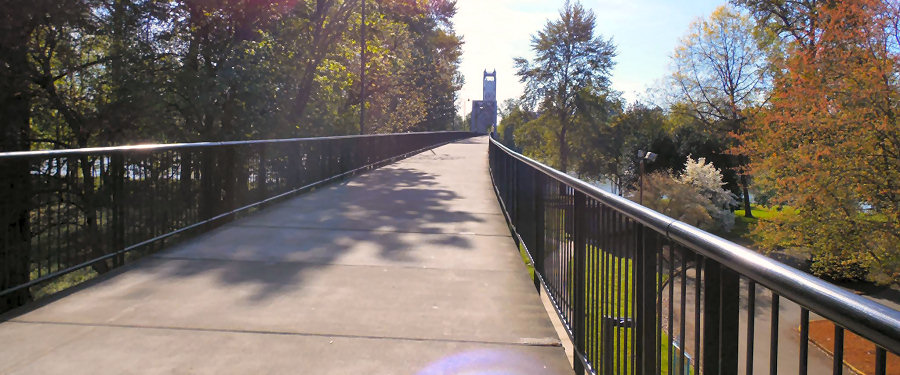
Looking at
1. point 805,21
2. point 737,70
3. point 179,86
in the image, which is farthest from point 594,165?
point 179,86

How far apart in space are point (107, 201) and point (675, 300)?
5.27 metres

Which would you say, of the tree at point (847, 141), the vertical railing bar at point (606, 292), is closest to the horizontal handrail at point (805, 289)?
the vertical railing bar at point (606, 292)

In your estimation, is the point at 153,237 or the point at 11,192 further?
the point at 153,237

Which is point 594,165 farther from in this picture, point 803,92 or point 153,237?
point 153,237

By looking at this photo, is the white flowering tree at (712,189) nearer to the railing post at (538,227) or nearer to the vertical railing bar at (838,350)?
the railing post at (538,227)

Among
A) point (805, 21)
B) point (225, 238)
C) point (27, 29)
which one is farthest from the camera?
point (805, 21)

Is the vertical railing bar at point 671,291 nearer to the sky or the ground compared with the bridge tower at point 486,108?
nearer to the ground

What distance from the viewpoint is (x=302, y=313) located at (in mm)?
4469

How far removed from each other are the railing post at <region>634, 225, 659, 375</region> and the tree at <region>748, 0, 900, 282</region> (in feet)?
69.8

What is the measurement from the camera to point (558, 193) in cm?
454

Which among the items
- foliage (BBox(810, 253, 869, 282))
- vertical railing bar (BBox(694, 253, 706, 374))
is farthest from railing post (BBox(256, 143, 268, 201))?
foliage (BBox(810, 253, 869, 282))

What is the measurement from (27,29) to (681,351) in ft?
69.4

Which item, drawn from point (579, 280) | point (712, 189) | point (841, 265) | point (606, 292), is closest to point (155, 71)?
point (579, 280)

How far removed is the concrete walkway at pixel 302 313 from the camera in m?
3.58
